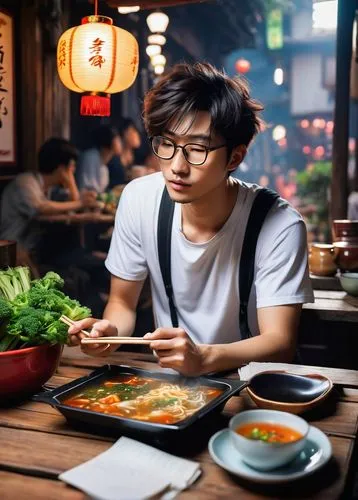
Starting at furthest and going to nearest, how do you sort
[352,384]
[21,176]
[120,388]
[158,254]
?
1. [21,176]
2. [158,254]
3. [352,384]
4. [120,388]

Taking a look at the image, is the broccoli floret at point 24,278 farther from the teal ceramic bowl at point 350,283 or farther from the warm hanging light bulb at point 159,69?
the warm hanging light bulb at point 159,69

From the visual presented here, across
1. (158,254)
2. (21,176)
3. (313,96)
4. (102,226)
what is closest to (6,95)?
(21,176)

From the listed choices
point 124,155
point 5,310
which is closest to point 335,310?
point 5,310

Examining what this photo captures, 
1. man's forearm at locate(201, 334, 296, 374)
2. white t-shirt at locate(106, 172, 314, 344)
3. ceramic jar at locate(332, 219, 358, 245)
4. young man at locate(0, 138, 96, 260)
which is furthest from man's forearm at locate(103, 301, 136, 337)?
young man at locate(0, 138, 96, 260)

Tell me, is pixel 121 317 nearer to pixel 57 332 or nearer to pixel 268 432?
pixel 57 332

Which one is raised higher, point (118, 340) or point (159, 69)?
point (159, 69)

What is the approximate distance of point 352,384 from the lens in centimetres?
265

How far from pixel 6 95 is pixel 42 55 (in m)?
1.31

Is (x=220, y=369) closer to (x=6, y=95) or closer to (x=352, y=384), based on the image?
(x=352, y=384)

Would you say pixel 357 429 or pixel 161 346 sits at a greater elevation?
pixel 161 346

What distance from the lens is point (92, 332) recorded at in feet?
8.21

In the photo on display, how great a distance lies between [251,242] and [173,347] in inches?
45.3

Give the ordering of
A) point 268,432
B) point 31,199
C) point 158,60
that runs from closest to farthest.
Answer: point 268,432
point 31,199
point 158,60

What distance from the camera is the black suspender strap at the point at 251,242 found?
10.8 ft
